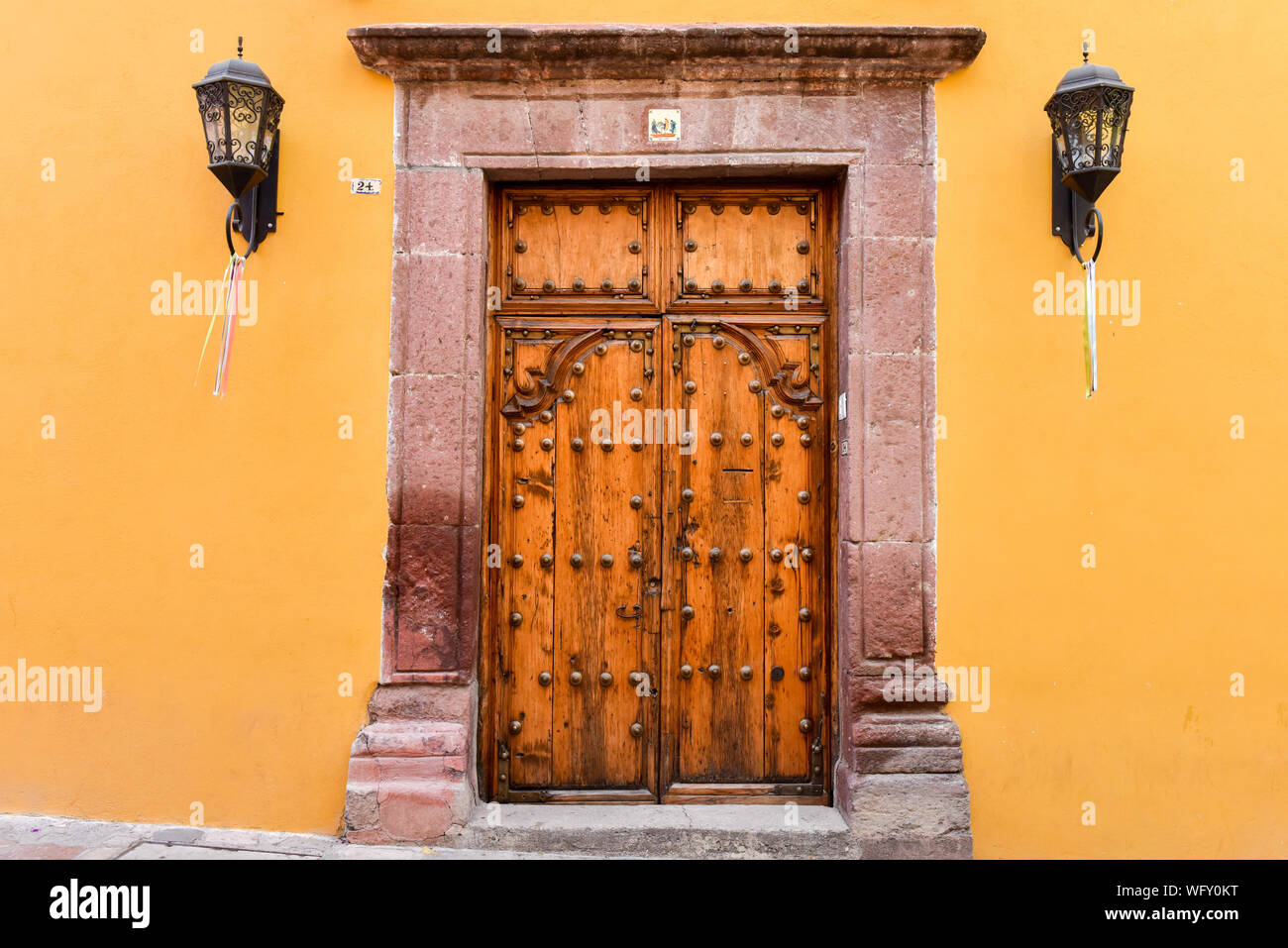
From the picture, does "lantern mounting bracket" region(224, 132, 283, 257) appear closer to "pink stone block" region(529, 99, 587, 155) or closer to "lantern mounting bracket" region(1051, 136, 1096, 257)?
"pink stone block" region(529, 99, 587, 155)

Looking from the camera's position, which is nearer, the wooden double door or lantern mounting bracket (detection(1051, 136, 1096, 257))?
lantern mounting bracket (detection(1051, 136, 1096, 257))

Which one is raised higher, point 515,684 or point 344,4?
point 344,4

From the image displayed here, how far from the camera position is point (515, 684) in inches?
139

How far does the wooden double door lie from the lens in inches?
139

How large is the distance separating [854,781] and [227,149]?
3189 millimetres

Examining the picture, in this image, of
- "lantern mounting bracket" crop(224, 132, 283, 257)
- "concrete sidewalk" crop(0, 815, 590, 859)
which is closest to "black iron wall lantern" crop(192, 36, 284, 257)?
"lantern mounting bracket" crop(224, 132, 283, 257)

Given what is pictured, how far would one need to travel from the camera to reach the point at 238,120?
10.6ft

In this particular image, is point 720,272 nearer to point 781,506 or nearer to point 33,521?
point 781,506

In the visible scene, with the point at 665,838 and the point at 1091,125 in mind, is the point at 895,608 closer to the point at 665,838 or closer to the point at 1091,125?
the point at 665,838

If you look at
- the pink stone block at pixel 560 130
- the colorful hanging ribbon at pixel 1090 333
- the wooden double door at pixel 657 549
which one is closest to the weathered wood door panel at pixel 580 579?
the wooden double door at pixel 657 549

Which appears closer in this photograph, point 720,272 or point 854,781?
point 854,781

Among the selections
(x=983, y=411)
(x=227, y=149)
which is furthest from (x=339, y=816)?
(x=983, y=411)

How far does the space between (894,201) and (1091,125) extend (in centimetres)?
70

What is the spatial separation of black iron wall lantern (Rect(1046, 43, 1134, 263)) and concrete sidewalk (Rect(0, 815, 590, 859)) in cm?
302
